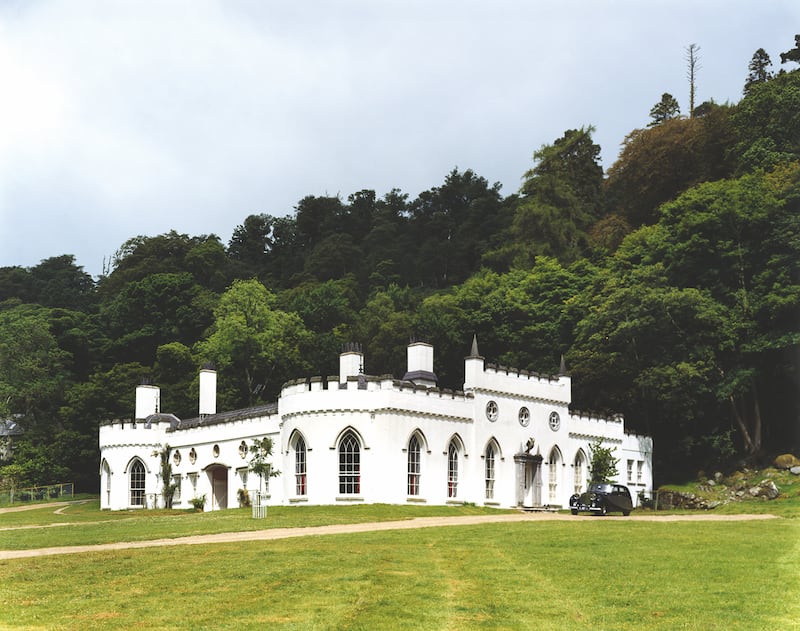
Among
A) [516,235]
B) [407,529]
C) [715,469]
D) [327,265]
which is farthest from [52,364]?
[407,529]

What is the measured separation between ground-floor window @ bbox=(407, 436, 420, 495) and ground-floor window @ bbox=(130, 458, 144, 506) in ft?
60.6

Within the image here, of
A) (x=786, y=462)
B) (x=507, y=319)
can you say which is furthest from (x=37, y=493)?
(x=786, y=462)

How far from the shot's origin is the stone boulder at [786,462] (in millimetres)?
46938

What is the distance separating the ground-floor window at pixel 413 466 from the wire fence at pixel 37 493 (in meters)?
30.3

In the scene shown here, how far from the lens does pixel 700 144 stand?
6944 centimetres

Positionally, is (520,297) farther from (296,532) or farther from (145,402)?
(296,532)

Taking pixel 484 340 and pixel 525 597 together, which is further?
pixel 484 340

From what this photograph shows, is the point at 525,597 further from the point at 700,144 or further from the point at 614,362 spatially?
the point at 700,144

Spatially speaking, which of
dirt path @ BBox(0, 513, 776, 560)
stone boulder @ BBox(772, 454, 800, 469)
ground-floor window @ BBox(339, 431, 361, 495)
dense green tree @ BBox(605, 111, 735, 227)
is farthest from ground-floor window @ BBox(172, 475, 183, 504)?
dense green tree @ BBox(605, 111, 735, 227)

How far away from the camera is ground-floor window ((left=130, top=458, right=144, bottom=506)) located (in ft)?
178

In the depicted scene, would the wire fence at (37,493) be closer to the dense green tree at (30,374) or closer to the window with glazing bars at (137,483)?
the dense green tree at (30,374)

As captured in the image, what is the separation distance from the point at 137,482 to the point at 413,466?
745 inches

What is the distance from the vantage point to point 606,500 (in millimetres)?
37812

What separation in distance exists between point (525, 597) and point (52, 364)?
229ft
